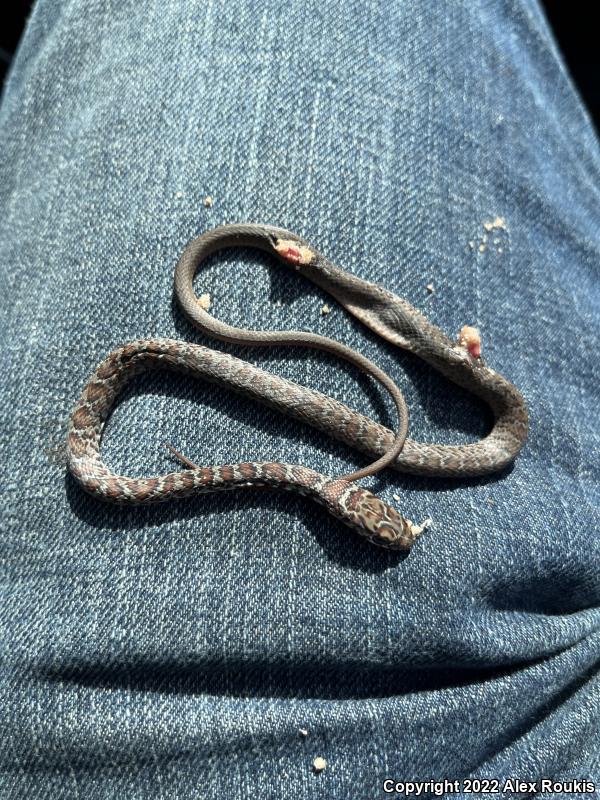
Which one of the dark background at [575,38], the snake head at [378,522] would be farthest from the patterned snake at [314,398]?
the dark background at [575,38]

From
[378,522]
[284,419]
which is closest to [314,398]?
[284,419]

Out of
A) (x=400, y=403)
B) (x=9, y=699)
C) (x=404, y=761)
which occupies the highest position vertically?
(x=400, y=403)

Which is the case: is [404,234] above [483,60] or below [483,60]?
below

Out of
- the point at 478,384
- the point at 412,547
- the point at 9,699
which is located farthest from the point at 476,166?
the point at 9,699

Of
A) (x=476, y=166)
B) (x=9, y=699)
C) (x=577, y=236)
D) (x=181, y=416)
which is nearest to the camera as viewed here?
(x=9, y=699)

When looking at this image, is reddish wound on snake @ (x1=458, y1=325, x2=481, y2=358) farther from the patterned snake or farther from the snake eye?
the snake eye

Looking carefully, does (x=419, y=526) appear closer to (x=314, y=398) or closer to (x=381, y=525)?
(x=381, y=525)

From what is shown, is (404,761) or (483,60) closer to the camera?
(404,761)

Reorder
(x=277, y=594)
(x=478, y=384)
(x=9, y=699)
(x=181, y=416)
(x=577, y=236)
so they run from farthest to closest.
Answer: (x=577, y=236), (x=478, y=384), (x=181, y=416), (x=277, y=594), (x=9, y=699)

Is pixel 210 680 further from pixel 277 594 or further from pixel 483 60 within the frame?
pixel 483 60
